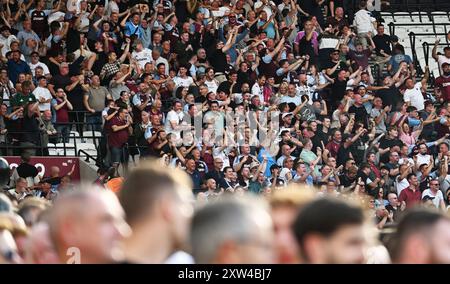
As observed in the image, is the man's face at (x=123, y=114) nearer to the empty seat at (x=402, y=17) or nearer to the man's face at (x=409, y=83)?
the man's face at (x=409, y=83)

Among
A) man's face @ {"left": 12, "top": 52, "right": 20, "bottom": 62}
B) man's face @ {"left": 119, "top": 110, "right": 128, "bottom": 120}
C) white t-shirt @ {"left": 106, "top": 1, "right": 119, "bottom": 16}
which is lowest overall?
man's face @ {"left": 119, "top": 110, "right": 128, "bottom": 120}

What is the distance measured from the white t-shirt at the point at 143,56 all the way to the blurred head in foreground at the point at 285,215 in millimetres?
16299

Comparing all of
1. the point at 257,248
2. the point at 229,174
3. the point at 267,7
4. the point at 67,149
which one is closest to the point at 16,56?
the point at 67,149

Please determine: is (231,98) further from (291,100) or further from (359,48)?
(359,48)

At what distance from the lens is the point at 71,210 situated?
5215 millimetres

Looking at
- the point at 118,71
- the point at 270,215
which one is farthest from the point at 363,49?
the point at 270,215

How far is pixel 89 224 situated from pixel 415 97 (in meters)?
18.9

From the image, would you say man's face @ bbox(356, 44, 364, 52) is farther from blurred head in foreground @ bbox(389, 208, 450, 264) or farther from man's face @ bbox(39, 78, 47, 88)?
blurred head in foreground @ bbox(389, 208, 450, 264)

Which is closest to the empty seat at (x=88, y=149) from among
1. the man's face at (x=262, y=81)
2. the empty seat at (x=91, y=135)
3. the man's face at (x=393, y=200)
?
the empty seat at (x=91, y=135)

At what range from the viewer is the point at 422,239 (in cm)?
532

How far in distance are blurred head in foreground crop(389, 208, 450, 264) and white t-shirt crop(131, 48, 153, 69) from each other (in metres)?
17.2

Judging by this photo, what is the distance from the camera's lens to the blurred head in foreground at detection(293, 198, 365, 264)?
5.04 meters

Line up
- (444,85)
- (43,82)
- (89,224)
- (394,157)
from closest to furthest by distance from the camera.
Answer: (89,224)
(43,82)
(394,157)
(444,85)

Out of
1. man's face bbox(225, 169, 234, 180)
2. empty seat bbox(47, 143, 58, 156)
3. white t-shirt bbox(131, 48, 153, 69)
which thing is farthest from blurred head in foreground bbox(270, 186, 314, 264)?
white t-shirt bbox(131, 48, 153, 69)
